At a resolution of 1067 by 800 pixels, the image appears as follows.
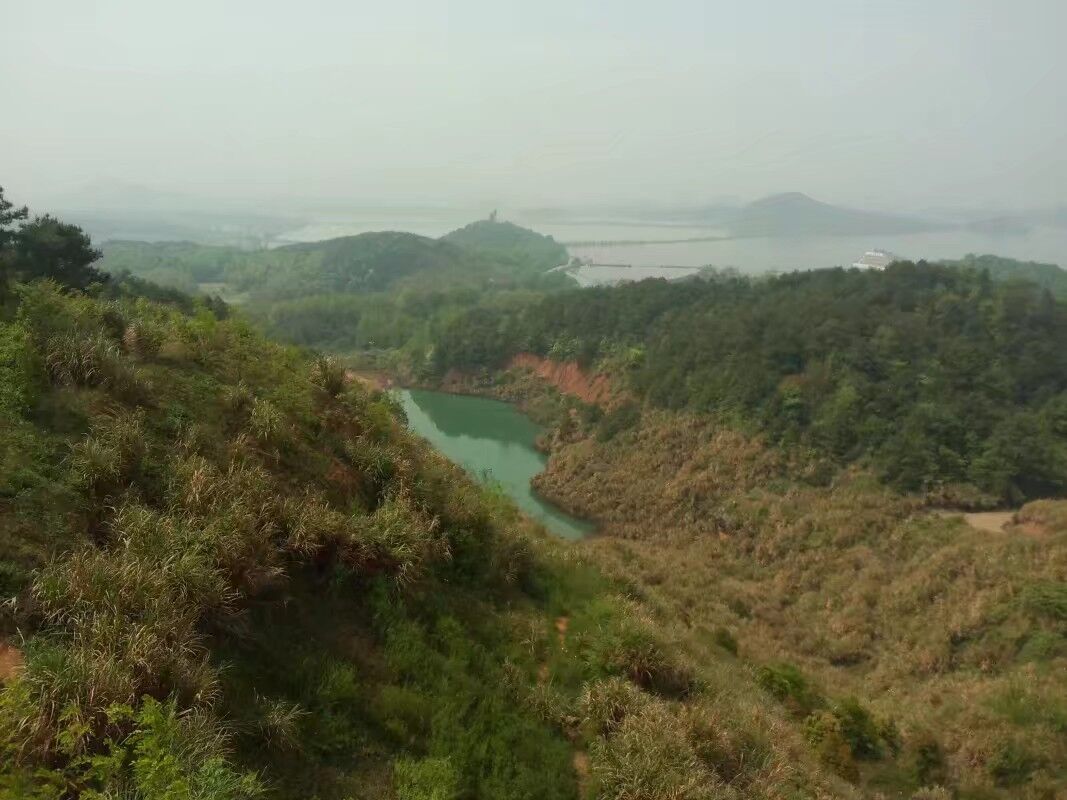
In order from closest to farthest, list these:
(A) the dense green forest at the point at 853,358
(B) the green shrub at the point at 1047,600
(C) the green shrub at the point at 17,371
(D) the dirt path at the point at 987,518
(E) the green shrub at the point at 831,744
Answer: (C) the green shrub at the point at 17,371 → (E) the green shrub at the point at 831,744 → (B) the green shrub at the point at 1047,600 → (D) the dirt path at the point at 987,518 → (A) the dense green forest at the point at 853,358

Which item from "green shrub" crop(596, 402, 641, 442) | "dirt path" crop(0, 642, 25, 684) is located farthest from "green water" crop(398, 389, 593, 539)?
"dirt path" crop(0, 642, 25, 684)

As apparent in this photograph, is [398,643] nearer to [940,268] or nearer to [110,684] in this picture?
[110,684]

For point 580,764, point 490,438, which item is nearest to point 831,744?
point 580,764

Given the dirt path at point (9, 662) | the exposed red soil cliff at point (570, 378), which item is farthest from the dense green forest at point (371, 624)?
the exposed red soil cliff at point (570, 378)

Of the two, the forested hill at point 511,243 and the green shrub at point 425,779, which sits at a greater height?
the forested hill at point 511,243

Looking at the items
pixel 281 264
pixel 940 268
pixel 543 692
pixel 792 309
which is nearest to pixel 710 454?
pixel 792 309

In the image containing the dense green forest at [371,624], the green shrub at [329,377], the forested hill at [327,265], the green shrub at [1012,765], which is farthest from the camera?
the forested hill at [327,265]

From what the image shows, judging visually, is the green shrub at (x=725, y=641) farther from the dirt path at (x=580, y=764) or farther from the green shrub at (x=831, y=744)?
the dirt path at (x=580, y=764)
